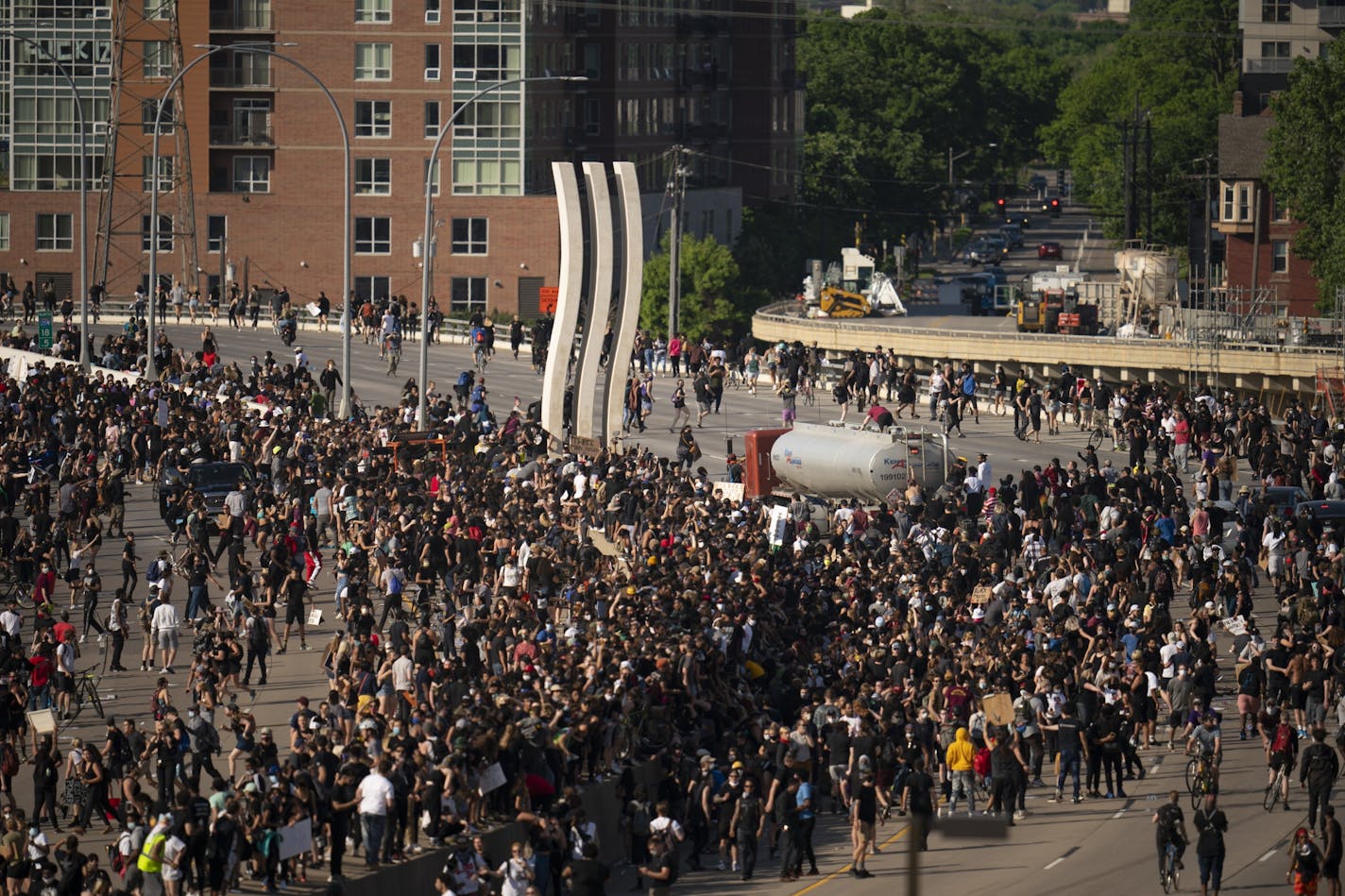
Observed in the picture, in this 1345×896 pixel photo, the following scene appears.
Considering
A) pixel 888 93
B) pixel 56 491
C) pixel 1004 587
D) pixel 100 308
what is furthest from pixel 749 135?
pixel 1004 587

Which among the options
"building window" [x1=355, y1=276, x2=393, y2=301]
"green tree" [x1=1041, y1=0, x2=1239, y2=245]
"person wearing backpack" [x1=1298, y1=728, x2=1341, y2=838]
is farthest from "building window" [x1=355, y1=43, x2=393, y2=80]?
"person wearing backpack" [x1=1298, y1=728, x2=1341, y2=838]

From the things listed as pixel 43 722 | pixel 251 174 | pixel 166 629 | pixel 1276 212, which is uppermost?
pixel 251 174

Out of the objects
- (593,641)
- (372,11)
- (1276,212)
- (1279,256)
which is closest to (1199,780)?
(593,641)

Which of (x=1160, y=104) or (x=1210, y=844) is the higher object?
(x=1160, y=104)

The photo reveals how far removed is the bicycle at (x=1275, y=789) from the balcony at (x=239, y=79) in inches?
2862

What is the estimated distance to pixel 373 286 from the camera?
9750 centimetres

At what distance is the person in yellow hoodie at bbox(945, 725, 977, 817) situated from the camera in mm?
30344

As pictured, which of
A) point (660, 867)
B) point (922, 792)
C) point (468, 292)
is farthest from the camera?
point (468, 292)

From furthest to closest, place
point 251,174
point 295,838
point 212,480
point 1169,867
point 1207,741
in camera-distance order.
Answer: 1. point 251,174
2. point 212,480
3. point 1207,741
4. point 1169,867
5. point 295,838

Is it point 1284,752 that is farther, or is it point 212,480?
point 212,480

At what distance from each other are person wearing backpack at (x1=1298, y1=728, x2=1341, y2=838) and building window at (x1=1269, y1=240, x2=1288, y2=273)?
69.8m

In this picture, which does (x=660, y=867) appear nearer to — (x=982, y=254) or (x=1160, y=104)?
(x=1160, y=104)

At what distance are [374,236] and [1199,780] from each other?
237 ft

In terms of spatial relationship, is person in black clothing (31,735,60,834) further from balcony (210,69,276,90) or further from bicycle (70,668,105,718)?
balcony (210,69,276,90)
